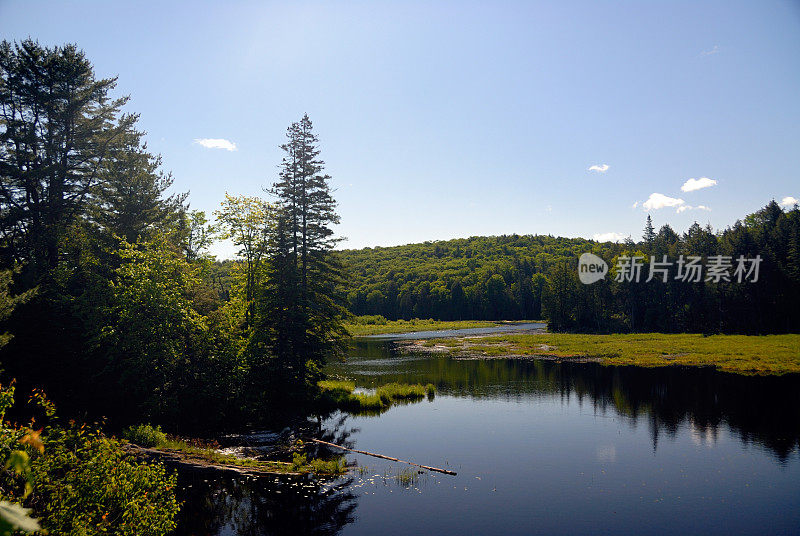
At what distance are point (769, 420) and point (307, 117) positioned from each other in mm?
43287

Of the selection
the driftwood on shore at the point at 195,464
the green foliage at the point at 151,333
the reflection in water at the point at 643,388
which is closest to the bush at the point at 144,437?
the driftwood on shore at the point at 195,464

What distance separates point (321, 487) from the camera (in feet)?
74.0

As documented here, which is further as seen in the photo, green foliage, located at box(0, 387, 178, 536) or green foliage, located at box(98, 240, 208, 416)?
green foliage, located at box(98, 240, 208, 416)

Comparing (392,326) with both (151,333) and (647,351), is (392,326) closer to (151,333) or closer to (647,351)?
(647,351)

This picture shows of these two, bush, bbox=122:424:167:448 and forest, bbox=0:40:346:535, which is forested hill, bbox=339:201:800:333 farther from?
bush, bbox=122:424:167:448

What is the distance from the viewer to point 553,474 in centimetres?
2408

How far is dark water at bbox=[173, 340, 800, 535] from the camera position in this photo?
63.0 feet

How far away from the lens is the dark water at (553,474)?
19.2 metres

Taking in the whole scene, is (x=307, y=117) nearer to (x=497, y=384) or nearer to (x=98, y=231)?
(x=98, y=231)

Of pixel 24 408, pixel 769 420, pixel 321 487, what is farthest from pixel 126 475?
pixel 769 420

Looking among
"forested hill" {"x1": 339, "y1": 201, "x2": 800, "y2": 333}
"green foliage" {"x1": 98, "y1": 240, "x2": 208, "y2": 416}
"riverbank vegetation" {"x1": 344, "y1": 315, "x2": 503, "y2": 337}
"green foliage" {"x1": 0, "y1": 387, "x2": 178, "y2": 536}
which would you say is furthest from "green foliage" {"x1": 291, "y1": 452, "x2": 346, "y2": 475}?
"riverbank vegetation" {"x1": 344, "y1": 315, "x2": 503, "y2": 337}

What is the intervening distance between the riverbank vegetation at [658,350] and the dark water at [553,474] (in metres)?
11.4

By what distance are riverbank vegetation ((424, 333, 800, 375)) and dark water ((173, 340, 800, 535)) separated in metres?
11.4

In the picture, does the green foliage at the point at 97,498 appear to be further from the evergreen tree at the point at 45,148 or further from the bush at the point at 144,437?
the evergreen tree at the point at 45,148
